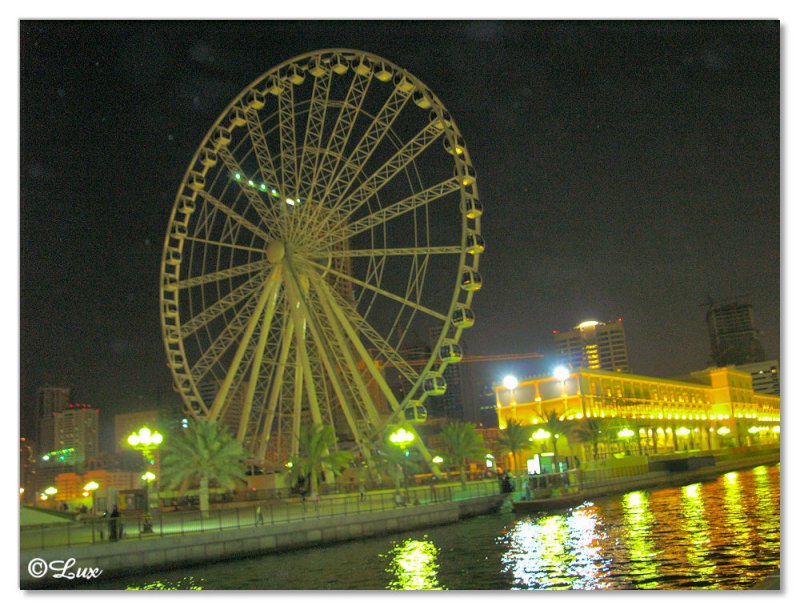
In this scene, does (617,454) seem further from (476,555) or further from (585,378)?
(476,555)

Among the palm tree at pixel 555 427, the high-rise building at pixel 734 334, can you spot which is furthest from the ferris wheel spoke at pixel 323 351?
the palm tree at pixel 555 427

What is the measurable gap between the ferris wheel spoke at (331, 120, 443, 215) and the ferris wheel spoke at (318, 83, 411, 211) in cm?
40

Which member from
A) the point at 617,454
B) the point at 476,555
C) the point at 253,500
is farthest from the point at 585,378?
the point at 476,555

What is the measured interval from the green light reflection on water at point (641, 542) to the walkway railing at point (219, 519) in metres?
6.38

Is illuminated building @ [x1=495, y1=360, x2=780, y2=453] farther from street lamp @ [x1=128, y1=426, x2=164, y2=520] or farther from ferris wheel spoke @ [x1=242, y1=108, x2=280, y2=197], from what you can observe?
street lamp @ [x1=128, y1=426, x2=164, y2=520]

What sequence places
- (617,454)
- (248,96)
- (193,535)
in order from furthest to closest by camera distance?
(617,454), (248,96), (193,535)

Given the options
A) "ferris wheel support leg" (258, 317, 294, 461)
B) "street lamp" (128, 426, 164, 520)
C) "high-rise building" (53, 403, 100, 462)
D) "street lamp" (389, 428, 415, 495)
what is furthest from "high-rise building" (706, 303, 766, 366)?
"high-rise building" (53, 403, 100, 462)

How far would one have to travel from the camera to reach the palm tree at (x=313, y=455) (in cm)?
3148

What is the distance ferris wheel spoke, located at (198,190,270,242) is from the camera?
30345 mm

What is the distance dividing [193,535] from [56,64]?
34.2 feet

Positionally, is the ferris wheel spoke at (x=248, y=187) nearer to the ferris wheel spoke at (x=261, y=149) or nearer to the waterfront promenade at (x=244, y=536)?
the ferris wheel spoke at (x=261, y=149)

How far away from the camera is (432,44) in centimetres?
1659

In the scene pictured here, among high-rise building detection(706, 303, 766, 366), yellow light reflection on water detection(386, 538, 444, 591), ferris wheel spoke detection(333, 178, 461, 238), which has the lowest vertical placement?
yellow light reflection on water detection(386, 538, 444, 591)

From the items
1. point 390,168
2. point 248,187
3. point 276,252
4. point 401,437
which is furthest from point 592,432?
point 248,187
